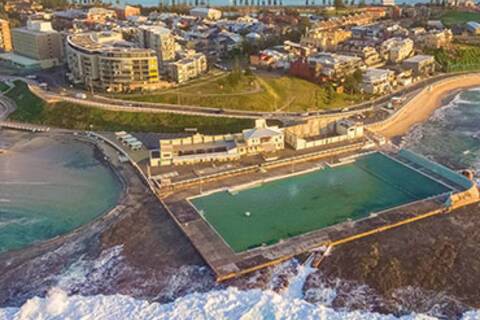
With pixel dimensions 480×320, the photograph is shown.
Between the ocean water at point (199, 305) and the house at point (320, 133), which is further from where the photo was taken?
the house at point (320, 133)

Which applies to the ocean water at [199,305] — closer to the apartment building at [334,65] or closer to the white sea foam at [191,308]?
the white sea foam at [191,308]

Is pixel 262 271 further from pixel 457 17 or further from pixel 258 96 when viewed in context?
pixel 457 17

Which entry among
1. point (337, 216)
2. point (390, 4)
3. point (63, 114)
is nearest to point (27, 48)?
point (63, 114)

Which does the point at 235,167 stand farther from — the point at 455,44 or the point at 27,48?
the point at 455,44

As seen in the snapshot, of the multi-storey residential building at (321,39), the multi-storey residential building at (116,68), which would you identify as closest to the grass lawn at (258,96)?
the multi-storey residential building at (116,68)

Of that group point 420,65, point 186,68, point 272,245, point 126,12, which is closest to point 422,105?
point 420,65

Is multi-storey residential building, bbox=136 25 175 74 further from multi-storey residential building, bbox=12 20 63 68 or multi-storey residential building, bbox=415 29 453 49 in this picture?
multi-storey residential building, bbox=415 29 453 49
